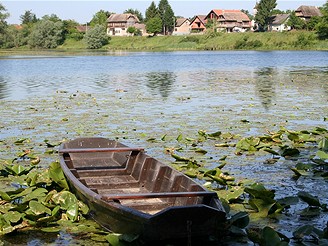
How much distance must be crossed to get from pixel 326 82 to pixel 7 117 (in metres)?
16.1

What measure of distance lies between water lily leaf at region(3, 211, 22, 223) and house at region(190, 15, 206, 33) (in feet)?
355

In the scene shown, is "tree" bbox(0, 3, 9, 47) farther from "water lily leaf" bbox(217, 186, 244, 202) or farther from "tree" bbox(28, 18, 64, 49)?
"water lily leaf" bbox(217, 186, 244, 202)

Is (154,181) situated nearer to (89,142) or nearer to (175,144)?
(89,142)

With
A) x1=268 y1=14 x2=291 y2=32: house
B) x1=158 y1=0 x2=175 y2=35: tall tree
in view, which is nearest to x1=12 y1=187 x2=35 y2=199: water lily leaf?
x1=268 y1=14 x2=291 y2=32: house

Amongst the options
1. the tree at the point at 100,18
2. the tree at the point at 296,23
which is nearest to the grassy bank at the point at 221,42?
the tree at the point at 296,23

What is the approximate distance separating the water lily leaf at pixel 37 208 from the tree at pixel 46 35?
8871 centimetres

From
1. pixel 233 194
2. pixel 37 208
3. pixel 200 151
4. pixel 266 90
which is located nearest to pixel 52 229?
pixel 37 208

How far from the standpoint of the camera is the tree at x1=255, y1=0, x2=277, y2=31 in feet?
325

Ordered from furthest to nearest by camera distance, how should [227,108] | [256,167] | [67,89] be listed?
[67,89], [227,108], [256,167]

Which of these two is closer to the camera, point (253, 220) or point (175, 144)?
point (253, 220)

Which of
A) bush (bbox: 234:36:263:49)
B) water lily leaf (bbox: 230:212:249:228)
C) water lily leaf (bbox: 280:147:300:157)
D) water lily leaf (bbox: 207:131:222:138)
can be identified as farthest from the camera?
bush (bbox: 234:36:263:49)

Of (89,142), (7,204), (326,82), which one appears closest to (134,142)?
(89,142)

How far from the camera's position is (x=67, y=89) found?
78.8 feet

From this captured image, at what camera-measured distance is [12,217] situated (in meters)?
6.28
